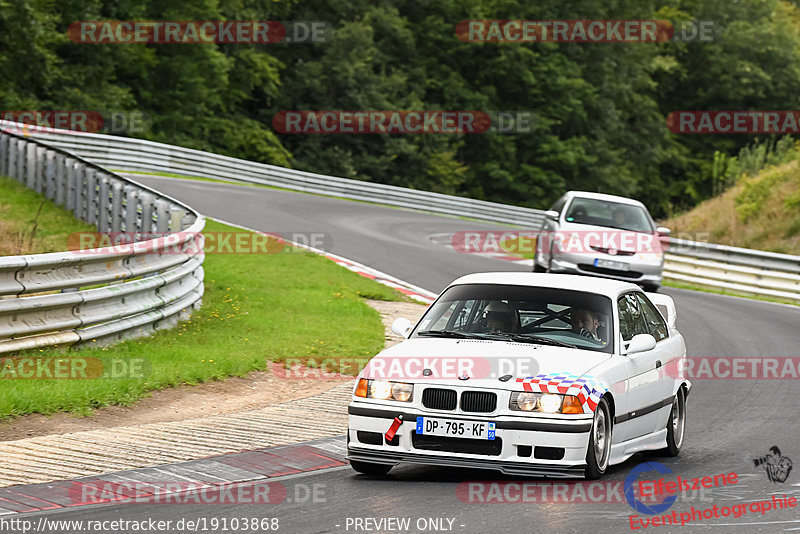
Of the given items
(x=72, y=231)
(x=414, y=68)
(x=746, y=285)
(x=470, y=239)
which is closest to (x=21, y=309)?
(x=72, y=231)

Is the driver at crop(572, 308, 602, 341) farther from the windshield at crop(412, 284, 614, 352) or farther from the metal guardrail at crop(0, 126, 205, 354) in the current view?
the metal guardrail at crop(0, 126, 205, 354)

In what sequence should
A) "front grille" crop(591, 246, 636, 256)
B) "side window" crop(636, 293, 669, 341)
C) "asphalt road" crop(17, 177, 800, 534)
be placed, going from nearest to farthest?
1. "asphalt road" crop(17, 177, 800, 534)
2. "side window" crop(636, 293, 669, 341)
3. "front grille" crop(591, 246, 636, 256)

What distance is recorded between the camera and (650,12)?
2938 inches

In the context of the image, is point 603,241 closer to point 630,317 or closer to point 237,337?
point 237,337

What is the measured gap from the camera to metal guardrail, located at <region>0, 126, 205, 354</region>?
34.9 ft

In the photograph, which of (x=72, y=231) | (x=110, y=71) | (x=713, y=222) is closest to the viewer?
(x=72, y=231)

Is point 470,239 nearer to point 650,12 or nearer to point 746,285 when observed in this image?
point 746,285

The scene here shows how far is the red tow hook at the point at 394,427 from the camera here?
7906 mm

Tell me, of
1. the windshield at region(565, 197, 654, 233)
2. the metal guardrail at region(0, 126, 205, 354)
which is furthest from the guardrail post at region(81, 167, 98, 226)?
the windshield at region(565, 197, 654, 233)

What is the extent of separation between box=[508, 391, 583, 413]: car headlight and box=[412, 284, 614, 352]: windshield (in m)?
0.95

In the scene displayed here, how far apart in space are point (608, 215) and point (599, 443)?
13.7 meters

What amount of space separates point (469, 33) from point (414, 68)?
12.8ft

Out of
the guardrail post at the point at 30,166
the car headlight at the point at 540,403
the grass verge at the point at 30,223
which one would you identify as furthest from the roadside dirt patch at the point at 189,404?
the guardrail post at the point at 30,166

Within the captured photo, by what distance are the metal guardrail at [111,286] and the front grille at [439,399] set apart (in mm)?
4340
